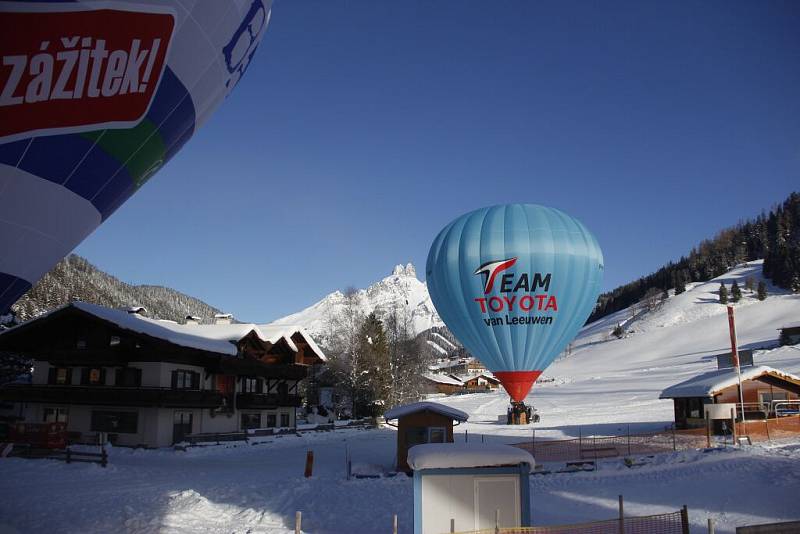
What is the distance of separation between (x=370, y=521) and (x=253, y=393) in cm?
2779

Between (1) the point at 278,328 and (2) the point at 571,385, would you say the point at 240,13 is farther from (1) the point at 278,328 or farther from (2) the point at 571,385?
(2) the point at 571,385

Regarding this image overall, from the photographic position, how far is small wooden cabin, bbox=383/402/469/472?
85.0ft

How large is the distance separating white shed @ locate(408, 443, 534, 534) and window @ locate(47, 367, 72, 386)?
30.5 metres

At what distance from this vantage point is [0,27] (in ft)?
27.0

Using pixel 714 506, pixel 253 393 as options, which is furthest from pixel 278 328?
pixel 714 506

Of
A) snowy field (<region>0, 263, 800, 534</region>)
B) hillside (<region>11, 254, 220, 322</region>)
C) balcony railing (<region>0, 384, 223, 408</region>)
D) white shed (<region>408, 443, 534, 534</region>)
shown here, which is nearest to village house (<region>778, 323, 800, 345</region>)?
snowy field (<region>0, 263, 800, 534</region>)

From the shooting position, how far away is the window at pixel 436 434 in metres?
26.2

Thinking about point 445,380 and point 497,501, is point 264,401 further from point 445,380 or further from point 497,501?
point 445,380

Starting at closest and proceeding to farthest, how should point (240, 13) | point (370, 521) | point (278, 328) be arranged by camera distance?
point (240, 13), point (370, 521), point (278, 328)

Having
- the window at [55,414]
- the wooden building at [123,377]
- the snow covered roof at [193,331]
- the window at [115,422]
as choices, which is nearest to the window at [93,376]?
the wooden building at [123,377]

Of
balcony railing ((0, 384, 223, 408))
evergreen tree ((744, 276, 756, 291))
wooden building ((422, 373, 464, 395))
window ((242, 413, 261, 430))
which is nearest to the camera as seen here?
balcony railing ((0, 384, 223, 408))

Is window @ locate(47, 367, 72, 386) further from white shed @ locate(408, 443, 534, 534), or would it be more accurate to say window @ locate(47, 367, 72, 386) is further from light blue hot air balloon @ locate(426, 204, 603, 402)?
white shed @ locate(408, 443, 534, 534)

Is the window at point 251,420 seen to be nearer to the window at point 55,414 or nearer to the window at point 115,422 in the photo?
the window at point 115,422

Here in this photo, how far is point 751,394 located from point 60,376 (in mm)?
37861
